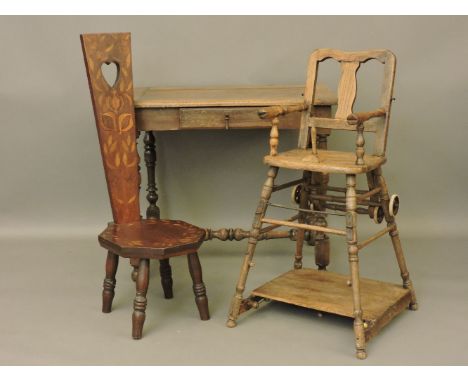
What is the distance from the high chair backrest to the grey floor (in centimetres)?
96

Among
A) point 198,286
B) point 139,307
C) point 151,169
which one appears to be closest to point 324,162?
point 198,286

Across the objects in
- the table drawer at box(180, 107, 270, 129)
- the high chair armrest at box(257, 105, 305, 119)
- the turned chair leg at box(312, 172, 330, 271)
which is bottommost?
the turned chair leg at box(312, 172, 330, 271)

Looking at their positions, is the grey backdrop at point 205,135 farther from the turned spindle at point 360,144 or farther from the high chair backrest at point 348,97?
the turned spindle at point 360,144

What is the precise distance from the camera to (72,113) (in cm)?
606

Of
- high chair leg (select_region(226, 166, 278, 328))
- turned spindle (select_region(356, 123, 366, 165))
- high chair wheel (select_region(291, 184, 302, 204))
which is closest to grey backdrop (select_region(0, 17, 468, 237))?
high chair wheel (select_region(291, 184, 302, 204))

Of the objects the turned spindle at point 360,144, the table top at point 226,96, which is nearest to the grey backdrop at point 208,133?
the table top at point 226,96

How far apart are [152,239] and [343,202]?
3.54 ft

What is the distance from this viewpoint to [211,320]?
4504 millimetres

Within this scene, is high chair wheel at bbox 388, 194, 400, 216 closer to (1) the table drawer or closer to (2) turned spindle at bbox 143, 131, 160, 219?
(1) the table drawer

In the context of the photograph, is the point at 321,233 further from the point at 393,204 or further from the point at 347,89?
the point at 347,89

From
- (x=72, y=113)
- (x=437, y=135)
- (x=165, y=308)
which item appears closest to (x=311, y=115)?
(x=165, y=308)

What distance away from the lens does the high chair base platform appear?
4.29 metres

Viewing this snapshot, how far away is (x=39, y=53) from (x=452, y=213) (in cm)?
318

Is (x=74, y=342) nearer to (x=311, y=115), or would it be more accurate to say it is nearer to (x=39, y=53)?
(x=311, y=115)
